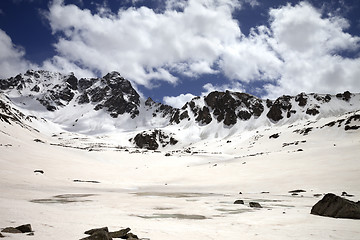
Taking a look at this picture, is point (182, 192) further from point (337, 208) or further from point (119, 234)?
point (119, 234)

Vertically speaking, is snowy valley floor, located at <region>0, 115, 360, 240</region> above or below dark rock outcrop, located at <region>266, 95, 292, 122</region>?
below

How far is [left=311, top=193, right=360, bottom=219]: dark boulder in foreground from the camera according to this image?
29.9 feet

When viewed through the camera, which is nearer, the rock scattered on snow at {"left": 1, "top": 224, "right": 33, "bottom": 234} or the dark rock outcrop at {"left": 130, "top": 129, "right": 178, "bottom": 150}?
the rock scattered on snow at {"left": 1, "top": 224, "right": 33, "bottom": 234}

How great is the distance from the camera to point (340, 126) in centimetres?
8525

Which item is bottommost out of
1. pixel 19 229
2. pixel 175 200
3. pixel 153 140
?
pixel 175 200

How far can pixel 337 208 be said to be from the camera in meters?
9.49

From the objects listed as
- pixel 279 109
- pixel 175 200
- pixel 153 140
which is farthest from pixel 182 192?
pixel 279 109

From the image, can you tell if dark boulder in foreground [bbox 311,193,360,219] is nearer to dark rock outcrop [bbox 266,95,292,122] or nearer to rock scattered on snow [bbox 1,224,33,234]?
rock scattered on snow [bbox 1,224,33,234]

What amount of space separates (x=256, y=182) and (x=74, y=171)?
23569mm

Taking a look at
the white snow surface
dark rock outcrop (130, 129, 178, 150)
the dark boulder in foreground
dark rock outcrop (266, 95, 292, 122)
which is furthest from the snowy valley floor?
dark rock outcrop (266, 95, 292, 122)

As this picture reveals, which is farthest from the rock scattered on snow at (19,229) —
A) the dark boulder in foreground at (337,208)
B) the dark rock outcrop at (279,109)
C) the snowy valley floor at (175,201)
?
the dark rock outcrop at (279,109)

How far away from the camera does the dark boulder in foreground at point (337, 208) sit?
9.12 meters

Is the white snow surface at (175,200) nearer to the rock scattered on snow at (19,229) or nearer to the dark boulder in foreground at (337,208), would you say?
the rock scattered on snow at (19,229)

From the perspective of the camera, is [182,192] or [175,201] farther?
[182,192]
